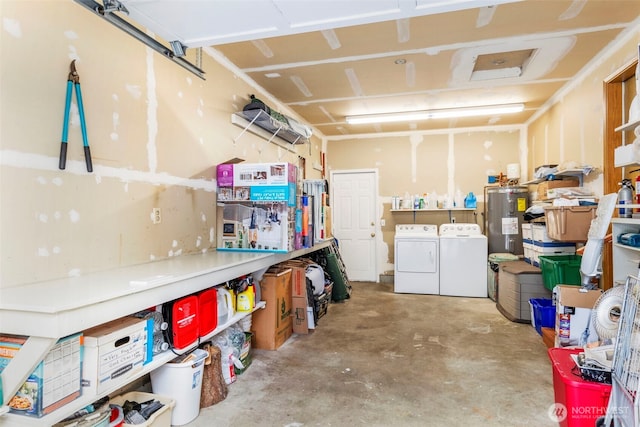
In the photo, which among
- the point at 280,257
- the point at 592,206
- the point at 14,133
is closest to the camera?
the point at 14,133

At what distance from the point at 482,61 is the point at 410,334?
2861 mm

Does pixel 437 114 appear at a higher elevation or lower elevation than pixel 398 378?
higher

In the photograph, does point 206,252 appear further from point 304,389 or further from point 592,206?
point 592,206

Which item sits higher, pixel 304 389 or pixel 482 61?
pixel 482 61

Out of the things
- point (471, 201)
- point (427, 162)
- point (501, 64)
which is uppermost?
point (501, 64)

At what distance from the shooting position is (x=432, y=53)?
10.2 ft

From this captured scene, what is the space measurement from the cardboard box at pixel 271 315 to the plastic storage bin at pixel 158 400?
1198 mm

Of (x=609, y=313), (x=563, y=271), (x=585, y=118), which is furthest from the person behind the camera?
(x=585, y=118)

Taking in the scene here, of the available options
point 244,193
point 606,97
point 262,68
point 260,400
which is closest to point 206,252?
point 244,193

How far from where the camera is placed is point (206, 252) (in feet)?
9.43

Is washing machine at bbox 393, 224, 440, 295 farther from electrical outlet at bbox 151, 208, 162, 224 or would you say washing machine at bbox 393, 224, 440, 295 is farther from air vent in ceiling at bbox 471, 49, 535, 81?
electrical outlet at bbox 151, 208, 162, 224

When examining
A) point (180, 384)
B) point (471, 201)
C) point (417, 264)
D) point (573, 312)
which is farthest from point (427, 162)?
point (180, 384)

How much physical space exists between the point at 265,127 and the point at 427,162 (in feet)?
10.5

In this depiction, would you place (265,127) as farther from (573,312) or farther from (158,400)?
(573,312)
